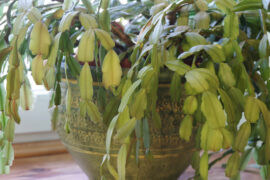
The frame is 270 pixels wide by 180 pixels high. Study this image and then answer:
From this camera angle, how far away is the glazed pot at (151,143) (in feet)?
2.09

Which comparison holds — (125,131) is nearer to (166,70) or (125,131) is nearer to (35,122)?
(166,70)

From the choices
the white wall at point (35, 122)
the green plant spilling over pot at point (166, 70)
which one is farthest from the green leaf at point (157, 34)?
the white wall at point (35, 122)

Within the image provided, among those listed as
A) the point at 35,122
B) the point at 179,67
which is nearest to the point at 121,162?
the point at 179,67

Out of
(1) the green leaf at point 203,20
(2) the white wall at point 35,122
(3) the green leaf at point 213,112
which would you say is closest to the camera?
(3) the green leaf at point 213,112

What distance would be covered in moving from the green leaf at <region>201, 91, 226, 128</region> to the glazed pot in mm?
187

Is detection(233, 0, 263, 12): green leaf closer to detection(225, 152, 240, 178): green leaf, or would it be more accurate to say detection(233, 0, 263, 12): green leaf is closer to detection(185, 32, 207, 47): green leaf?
detection(185, 32, 207, 47): green leaf

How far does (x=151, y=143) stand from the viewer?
0.64 metres

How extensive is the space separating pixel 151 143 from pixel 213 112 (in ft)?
0.74

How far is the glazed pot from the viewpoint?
64 centimetres

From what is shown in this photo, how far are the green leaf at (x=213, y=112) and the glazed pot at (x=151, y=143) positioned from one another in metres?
0.19

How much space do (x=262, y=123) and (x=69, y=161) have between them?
65 centimetres

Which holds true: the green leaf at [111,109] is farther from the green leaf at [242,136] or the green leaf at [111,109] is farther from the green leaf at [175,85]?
the green leaf at [242,136]

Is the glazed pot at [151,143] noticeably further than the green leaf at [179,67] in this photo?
Yes

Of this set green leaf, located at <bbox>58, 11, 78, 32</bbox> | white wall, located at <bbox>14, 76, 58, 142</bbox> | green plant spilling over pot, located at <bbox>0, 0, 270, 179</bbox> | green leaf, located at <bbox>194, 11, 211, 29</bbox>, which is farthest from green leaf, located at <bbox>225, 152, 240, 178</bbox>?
white wall, located at <bbox>14, 76, 58, 142</bbox>
